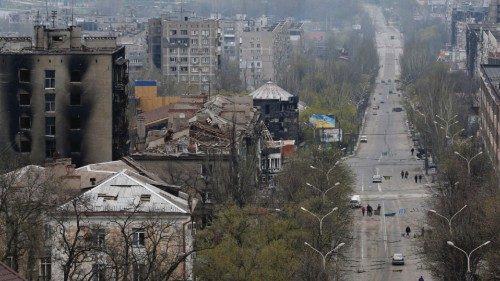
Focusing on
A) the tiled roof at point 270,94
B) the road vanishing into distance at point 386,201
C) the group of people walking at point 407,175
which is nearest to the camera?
the road vanishing into distance at point 386,201

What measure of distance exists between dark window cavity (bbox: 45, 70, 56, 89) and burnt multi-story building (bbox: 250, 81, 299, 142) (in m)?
41.3

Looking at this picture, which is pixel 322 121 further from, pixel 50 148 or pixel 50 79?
pixel 50 148

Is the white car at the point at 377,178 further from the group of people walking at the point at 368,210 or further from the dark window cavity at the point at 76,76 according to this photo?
the dark window cavity at the point at 76,76

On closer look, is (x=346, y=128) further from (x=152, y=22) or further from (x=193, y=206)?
(x=193, y=206)

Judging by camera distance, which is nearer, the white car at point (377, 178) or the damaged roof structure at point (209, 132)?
the damaged roof structure at point (209, 132)

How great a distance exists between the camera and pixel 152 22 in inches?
5768

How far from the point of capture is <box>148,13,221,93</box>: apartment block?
481 feet

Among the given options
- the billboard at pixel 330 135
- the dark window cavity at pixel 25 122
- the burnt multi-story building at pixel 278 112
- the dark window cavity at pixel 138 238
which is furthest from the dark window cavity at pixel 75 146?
the billboard at pixel 330 135

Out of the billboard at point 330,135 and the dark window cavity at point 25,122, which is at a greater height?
the dark window cavity at point 25,122

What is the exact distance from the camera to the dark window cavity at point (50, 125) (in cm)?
5894

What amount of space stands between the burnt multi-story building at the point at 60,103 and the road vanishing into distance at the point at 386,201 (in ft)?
27.6

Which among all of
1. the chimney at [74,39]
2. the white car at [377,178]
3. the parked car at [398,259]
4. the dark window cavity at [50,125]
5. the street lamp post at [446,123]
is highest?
the chimney at [74,39]

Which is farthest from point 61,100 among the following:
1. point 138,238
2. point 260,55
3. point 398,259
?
point 260,55

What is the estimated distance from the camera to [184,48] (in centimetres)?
14675
